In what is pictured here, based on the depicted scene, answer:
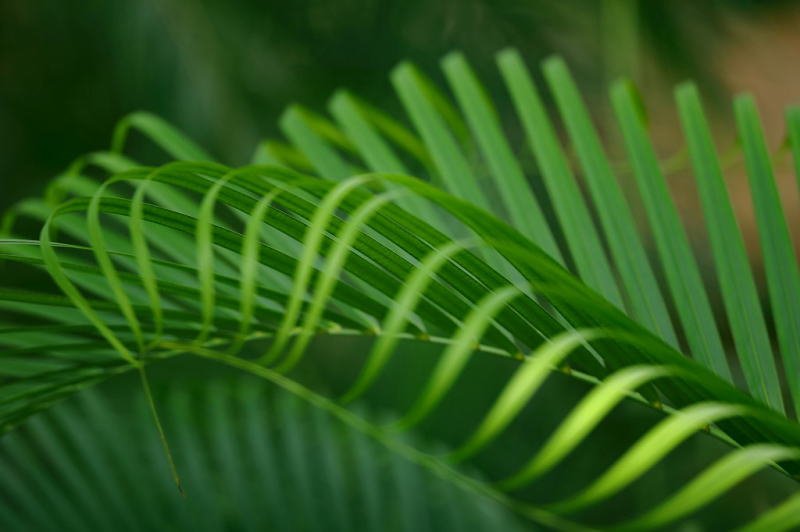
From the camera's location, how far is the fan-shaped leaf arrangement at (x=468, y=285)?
0.27 meters

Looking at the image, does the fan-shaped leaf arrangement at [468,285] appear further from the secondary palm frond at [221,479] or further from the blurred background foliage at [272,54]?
the blurred background foliage at [272,54]

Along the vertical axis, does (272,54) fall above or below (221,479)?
above

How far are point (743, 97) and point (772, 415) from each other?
28 cm

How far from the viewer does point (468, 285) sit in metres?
0.38

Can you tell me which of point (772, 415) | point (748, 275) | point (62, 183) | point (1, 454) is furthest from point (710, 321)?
point (1, 454)

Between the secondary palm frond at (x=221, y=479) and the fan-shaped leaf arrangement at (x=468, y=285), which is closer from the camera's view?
the fan-shaped leaf arrangement at (x=468, y=285)

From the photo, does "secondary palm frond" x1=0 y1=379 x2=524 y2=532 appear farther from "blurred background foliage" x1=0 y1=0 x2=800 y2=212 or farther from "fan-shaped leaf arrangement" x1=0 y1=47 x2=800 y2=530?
"blurred background foliage" x1=0 y1=0 x2=800 y2=212

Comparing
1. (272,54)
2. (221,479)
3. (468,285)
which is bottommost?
(468,285)

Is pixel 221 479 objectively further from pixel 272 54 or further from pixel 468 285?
pixel 272 54

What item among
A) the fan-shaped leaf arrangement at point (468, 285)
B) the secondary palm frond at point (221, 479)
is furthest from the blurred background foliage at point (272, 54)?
the fan-shaped leaf arrangement at point (468, 285)

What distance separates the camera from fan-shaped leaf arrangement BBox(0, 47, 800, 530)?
0.27 m

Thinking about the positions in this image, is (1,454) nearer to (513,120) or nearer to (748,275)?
(748,275)

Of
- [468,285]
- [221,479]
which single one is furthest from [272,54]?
[468,285]

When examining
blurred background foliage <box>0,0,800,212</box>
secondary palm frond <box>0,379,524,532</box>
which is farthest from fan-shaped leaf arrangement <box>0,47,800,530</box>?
blurred background foliage <box>0,0,800,212</box>
